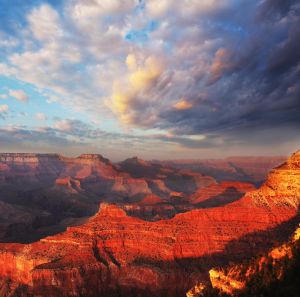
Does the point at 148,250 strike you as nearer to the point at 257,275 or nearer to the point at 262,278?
the point at 257,275

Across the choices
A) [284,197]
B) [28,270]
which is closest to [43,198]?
[28,270]

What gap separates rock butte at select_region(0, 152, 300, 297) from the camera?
6781cm

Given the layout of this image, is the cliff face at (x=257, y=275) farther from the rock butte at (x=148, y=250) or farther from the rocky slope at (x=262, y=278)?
the rock butte at (x=148, y=250)

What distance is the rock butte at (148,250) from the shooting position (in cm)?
6781

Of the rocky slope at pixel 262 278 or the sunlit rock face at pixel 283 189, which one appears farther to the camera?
the sunlit rock face at pixel 283 189

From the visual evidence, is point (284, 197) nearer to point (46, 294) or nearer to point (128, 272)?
point (128, 272)

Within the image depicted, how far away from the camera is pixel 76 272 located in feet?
226

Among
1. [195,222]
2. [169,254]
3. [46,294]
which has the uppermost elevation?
[195,222]

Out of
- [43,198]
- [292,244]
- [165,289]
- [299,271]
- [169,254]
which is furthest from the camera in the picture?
[43,198]

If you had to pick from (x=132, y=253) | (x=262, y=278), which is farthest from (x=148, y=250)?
(x=262, y=278)

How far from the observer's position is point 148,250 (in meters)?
74.1

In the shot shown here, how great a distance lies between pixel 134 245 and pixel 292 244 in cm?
4485

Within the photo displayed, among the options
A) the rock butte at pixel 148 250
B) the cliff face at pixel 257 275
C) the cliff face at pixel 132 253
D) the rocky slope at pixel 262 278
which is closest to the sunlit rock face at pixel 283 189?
the rock butte at pixel 148 250

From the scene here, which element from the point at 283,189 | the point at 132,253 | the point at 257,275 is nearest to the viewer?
the point at 257,275
